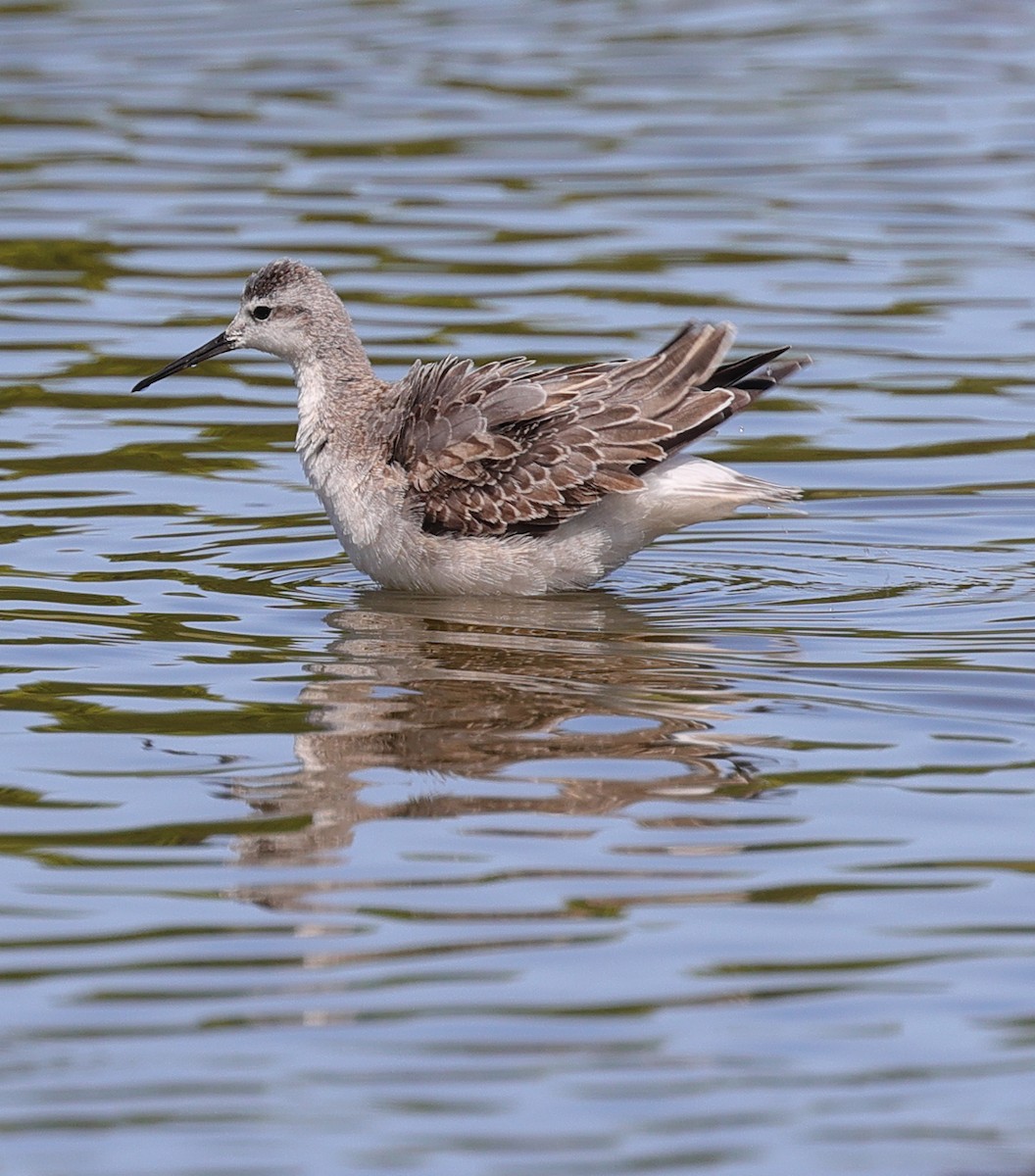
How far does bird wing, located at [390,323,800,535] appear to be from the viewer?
1081 centimetres

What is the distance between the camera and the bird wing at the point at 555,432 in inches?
426

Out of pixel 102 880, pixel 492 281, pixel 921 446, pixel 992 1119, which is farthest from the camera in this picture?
pixel 492 281

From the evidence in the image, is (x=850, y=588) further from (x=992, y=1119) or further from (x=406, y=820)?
(x=992, y=1119)

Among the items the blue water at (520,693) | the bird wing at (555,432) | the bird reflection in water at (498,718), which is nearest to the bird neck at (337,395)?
the bird wing at (555,432)

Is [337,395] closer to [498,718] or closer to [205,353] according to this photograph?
[205,353]

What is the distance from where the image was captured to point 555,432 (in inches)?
430

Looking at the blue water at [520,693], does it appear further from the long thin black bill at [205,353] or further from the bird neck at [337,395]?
the long thin black bill at [205,353]

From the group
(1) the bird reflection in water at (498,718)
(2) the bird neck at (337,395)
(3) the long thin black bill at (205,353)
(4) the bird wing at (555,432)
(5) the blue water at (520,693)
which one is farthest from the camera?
(3) the long thin black bill at (205,353)

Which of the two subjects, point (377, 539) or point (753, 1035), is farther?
point (377, 539)

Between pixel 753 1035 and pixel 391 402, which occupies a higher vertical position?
pixel 391 402

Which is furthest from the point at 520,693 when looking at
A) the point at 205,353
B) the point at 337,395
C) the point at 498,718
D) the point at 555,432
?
the point at 205,353

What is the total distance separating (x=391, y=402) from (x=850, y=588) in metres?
2.28

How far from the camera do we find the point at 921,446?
531 inches

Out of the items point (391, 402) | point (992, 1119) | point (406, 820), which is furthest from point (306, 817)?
point (391, 402)
